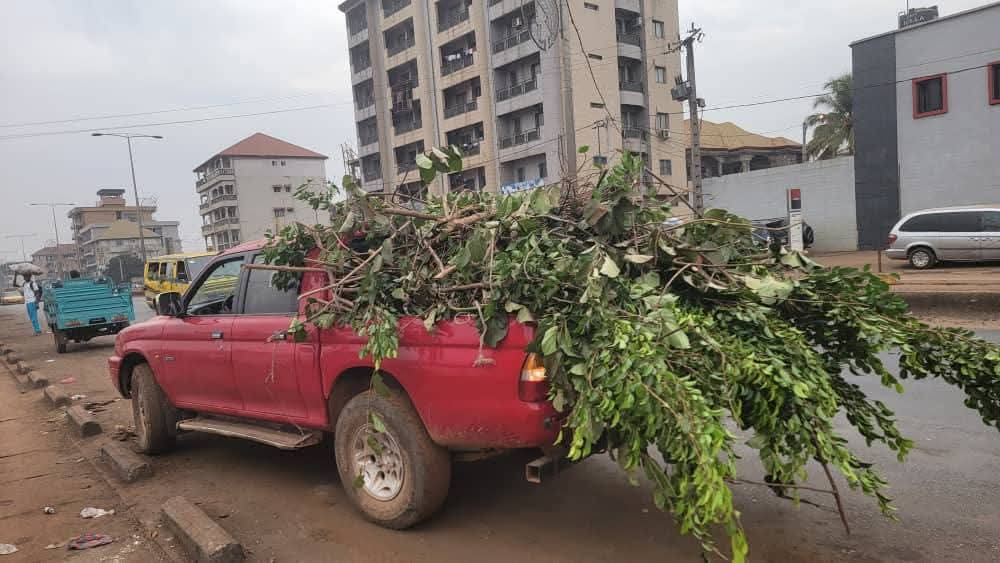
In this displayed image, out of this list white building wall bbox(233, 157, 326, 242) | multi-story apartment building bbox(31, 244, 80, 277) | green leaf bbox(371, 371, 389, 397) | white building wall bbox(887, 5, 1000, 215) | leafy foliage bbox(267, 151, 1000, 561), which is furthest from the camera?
multi-story apartment building bbox(31, 244, 80, 277)

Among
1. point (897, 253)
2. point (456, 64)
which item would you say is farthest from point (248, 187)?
point (897, 253)

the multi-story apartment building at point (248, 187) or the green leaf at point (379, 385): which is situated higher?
the multi-story apartment building at point (248, 187)

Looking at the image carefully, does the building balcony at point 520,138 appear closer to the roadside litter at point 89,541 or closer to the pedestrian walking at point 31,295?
the pedestrian walking at point 31,295

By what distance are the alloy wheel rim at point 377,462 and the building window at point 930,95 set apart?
26652 mm

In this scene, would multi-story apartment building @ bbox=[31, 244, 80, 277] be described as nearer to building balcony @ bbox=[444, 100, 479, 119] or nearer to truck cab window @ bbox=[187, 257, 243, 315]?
building balcony @ bbox=[444, 100, 479, 119]

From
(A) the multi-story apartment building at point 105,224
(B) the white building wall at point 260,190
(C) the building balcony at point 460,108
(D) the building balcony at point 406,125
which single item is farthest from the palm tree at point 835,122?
(A) the multi-story apartment building at point 105,224

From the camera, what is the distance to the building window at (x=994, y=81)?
73.6 feet

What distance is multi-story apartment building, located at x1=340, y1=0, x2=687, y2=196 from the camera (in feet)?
126

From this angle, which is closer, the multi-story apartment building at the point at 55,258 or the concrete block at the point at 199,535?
the concrete block at the point at 199,535

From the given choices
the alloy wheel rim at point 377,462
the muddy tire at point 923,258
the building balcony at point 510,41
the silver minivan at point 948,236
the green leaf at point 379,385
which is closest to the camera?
the green leaf at point 379,385

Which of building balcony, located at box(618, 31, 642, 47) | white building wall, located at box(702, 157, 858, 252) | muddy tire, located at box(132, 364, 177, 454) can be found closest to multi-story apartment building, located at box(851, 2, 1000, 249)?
white building wall, located at box(702, 157, 858, 252)

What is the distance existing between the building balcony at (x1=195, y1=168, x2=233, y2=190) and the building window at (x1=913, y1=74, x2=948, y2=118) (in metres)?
72.6

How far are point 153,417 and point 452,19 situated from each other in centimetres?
4240

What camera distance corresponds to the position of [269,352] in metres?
4.59
